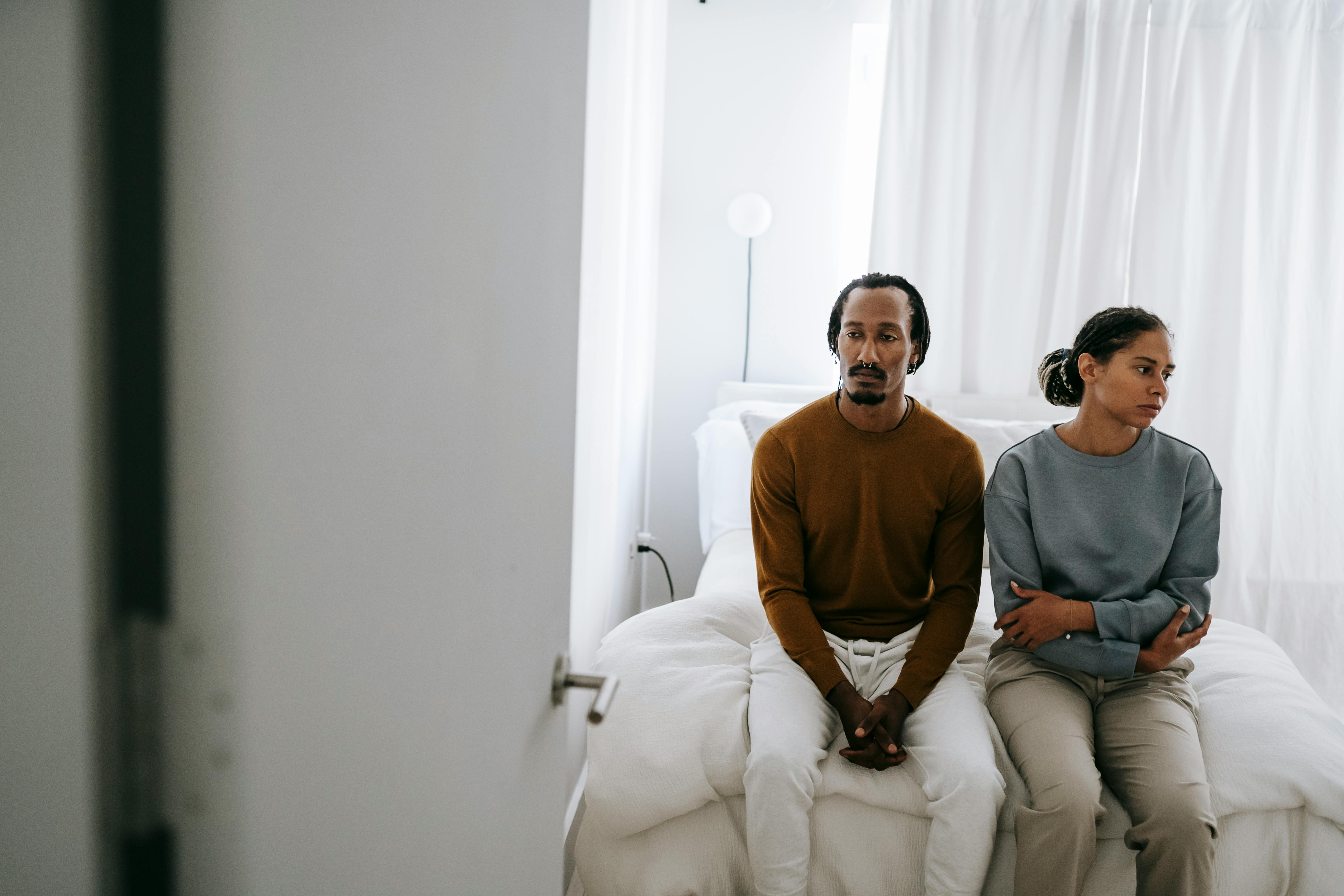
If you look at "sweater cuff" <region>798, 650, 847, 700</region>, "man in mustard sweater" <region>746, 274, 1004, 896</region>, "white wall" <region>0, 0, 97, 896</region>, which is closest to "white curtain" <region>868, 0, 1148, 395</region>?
"man in mustard sweater" <region>746, 274, 1004, 896</region>

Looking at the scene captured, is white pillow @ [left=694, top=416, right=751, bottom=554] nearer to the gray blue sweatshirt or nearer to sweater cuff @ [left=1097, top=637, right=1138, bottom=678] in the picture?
the gray blue sweatshirt

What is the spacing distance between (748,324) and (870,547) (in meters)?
1.58

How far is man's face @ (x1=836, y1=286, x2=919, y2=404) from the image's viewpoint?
1515 mm

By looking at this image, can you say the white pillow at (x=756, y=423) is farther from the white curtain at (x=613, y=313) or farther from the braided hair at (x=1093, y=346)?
the braided hair at (x=1093, y=346)

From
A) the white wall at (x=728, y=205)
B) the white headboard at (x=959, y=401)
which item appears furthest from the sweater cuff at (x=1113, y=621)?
the white wall at (x=728, y=205)

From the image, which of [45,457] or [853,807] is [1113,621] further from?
[45,457]

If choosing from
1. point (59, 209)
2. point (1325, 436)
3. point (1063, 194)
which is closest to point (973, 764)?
point (59, 209)

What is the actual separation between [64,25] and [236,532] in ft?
0.58

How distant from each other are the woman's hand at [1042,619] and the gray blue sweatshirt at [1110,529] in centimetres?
2

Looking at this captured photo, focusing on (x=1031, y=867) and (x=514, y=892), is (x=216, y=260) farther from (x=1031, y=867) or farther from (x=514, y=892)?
(x=1031, y=867)

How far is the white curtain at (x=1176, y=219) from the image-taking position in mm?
2713

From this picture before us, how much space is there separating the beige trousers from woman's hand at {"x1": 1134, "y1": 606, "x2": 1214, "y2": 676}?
0.12 ft

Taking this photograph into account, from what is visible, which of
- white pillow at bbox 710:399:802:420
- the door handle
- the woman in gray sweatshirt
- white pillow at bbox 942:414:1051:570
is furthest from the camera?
white pillow at bbox 710:399:802:420

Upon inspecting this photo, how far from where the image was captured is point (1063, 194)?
278cm
